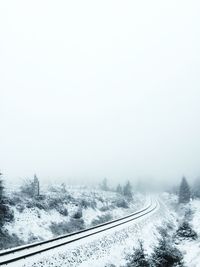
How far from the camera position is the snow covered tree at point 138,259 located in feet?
74.7

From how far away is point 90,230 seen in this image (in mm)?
28406

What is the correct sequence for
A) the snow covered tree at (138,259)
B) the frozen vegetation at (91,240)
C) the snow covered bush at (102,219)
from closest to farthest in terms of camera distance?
the frozen vegetation at (91,240) < the snow covered tree at (138,259) < the snow covered bush at (102,219)

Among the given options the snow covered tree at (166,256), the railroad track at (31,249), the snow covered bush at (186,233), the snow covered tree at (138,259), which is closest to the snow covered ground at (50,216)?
the railroad track at (31,249)

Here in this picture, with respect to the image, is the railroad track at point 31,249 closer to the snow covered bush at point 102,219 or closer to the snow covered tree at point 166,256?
the snow covered tree at point 166,256

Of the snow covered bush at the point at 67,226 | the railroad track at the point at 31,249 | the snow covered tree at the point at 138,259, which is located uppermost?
the railroad track at the point at 31,249

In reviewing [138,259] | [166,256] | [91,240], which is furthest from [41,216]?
[166,256]

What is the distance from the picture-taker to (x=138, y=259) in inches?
933

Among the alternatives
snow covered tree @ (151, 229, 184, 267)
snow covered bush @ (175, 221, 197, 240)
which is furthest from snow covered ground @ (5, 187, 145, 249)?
snow covered bush @ (175, 221, 197, 240)

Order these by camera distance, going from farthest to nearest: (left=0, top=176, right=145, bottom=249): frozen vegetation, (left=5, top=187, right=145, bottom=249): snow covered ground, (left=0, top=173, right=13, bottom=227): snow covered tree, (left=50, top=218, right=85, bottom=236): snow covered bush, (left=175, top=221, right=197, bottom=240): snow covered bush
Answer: (left=175, top=221, right=197, bottom=240): snow covered bush → (left=50, top=218, right=85, bottom=236): snow covered bush → (left=5, top=187, right=145, bottom=249): snow covered ground → (left=0, top=176, right=145, bottom=249): frozen vegetation → (left=0, top=173, right=13, bottom=227): snow covered tree

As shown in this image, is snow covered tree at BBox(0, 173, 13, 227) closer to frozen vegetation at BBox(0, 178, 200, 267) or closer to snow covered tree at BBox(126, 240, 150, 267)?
frozen vegetation at BBox(0, 178, 200, 267)

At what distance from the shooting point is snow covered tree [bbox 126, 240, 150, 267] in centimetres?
2278

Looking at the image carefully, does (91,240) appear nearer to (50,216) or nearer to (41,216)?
(41,216)

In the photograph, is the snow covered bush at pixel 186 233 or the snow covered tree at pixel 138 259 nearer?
the snow covered tree at pixel 138 259

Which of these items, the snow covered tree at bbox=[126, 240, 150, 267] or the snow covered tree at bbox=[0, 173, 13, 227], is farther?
the snow covered tree at bbox=[0, 173, 13, 227]
